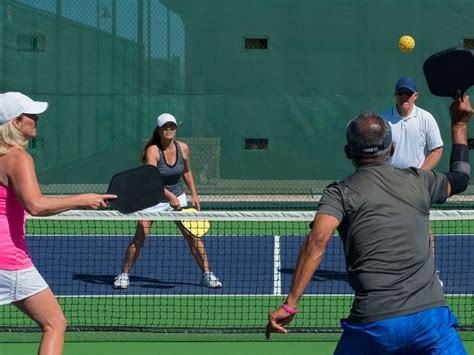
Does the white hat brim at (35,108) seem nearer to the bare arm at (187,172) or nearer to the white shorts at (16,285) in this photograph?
the white shorts at (16,285)

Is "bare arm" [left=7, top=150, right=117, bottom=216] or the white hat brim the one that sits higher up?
the white hat brim

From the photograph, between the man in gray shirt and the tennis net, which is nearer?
the man in gray shirt

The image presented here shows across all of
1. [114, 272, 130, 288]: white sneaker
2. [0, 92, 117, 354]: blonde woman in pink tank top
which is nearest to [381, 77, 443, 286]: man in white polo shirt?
[114, 272, 130, 288]: white sneaker

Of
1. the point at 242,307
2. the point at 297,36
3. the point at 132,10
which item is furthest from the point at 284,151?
the point at 242,307

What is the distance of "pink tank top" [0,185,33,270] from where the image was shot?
4727 millimetres

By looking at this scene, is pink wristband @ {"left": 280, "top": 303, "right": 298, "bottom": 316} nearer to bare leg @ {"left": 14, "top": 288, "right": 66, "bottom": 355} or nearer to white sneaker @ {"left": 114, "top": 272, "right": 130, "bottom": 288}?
bare leg @ {"left": 14, "top": 288, "right": 66, "bottom": 355}

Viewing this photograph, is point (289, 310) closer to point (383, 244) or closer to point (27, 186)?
point (383, 244)

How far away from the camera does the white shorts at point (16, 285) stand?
15.5ft

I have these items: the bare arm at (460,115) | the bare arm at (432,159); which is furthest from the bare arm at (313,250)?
the bare arm at (432,159)

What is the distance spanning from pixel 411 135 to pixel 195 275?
2388 millimetres

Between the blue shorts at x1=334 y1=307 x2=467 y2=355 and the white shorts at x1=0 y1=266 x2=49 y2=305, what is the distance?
1.62 meters

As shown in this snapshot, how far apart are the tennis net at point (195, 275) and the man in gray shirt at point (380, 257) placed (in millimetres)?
2983

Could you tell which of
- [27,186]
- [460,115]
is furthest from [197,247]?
[460,115]

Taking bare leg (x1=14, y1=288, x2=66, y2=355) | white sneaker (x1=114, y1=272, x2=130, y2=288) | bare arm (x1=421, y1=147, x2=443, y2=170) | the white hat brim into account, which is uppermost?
the white hat brim
